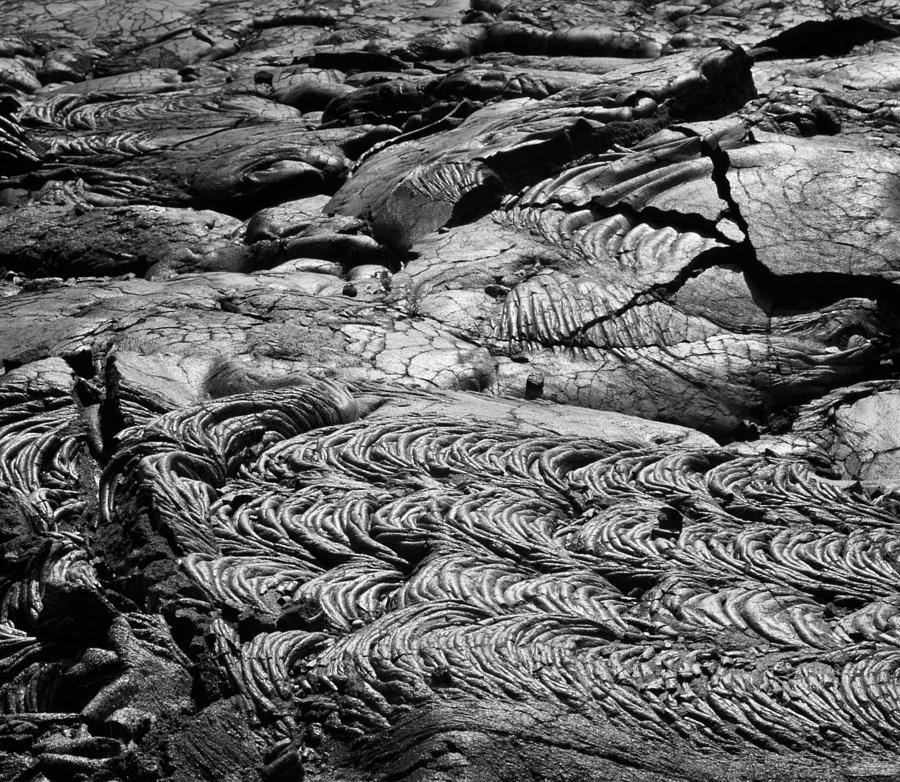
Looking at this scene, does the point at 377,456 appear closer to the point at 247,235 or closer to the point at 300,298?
the point at 300,298

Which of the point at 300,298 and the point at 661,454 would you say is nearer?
the point at 661,454

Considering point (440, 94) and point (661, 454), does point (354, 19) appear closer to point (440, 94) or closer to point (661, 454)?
point (440, 94)

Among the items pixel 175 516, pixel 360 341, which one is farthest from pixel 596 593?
pixel 360 341

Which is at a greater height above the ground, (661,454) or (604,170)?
(604,170)

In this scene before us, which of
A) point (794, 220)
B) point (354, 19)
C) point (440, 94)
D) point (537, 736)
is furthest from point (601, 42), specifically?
point (537, 736)

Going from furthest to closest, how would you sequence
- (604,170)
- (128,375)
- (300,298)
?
1. (604,170)
2. (300,298)
3. (128,375)

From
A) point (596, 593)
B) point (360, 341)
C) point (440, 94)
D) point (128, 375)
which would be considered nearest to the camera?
point (596, 593)
